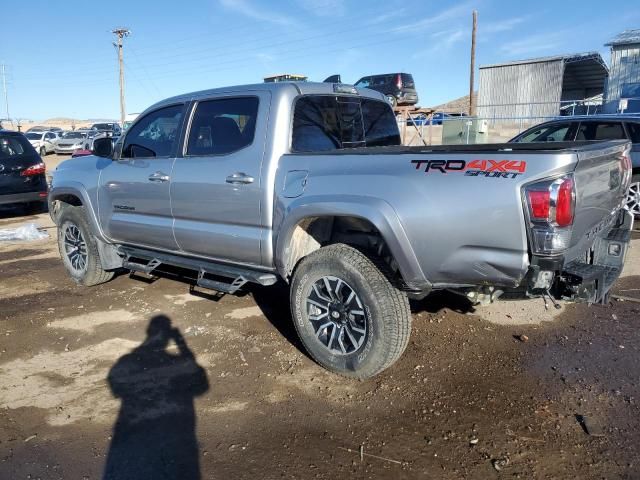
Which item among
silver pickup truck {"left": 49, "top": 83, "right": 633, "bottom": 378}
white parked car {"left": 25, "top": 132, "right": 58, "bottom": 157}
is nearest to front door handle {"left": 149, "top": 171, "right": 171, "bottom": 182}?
silver pickup truck {"left": 49, "top": 83, "right": 633, "bottom": 378}

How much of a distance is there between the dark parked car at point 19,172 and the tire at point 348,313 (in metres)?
8.29

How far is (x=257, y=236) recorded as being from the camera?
13.1 feet

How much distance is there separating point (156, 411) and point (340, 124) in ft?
8.62

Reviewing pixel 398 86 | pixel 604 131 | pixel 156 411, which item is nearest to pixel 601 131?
pixel 604 131

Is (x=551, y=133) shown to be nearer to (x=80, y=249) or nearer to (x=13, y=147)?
(x=80, y=249)

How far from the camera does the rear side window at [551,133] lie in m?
8.95

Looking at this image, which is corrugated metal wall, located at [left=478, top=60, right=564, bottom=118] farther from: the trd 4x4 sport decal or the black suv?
the trd 4x4 sport decal

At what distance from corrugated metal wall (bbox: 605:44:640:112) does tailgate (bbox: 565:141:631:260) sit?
30281 millimetres

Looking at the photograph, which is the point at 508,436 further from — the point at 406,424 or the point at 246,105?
the point at 246,105

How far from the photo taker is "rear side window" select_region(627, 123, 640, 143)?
833cm

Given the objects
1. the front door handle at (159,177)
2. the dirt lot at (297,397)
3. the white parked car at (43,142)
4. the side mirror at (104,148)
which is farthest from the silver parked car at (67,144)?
the front door handle at (159,177)

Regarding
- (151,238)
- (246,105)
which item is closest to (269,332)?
(151,238)

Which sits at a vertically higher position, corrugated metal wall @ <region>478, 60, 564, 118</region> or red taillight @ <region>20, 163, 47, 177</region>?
corrugated metal wall @ <region>478, 60, 564, 118</region>

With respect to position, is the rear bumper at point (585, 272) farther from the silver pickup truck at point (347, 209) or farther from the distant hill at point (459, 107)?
the distant hill at point (459, 107)
